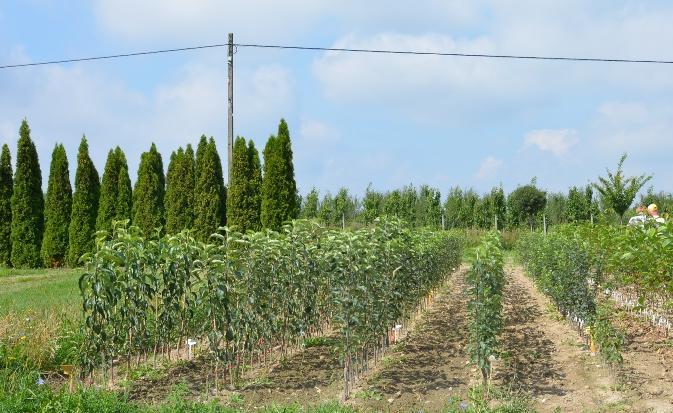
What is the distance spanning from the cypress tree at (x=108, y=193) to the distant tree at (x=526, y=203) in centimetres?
2172

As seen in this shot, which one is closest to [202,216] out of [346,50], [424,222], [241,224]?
[241,224]

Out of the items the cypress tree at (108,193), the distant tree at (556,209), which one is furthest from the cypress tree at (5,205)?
the distant tree at (556,209)

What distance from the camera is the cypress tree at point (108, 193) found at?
23.2 meters

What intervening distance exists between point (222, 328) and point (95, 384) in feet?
5.25

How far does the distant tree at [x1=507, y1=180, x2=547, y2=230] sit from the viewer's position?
3750cm

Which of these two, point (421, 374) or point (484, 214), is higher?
point (484, 214)

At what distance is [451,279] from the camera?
20656mm

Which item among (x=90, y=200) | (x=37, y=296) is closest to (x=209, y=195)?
(x=90, y=200)

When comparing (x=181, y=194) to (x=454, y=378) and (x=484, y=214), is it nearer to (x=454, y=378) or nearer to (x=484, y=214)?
(x=454, y=378)

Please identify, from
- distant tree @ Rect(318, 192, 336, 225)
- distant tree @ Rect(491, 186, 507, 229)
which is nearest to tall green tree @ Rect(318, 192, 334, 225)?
distant tree @ Rect(318, 192, 336, 225)

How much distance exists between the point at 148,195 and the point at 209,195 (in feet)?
10.1

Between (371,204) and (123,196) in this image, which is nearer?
(123,196)

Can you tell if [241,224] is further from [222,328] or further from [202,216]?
[222,328]

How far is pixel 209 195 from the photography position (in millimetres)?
21078
